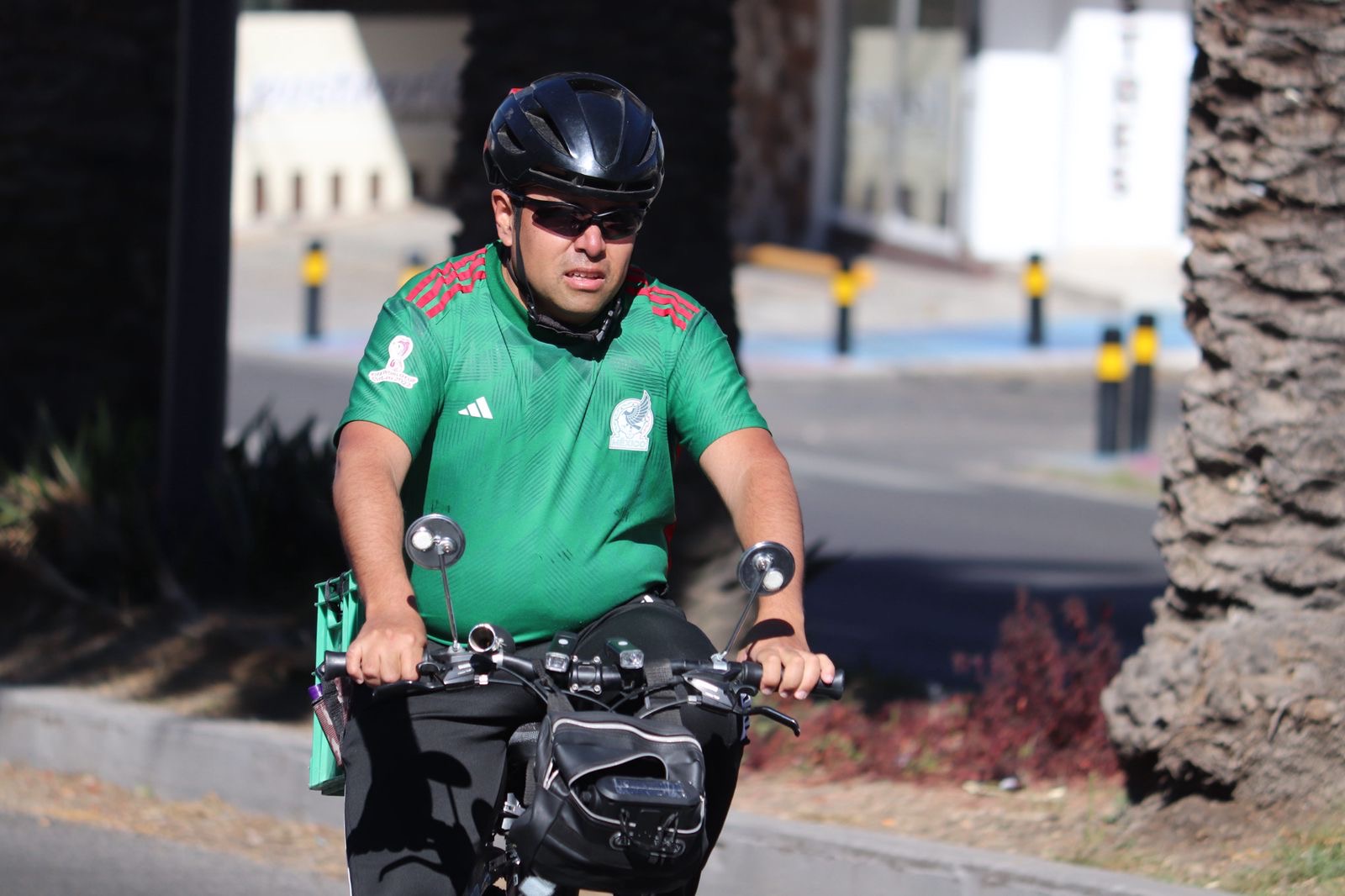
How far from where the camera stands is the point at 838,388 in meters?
18.8

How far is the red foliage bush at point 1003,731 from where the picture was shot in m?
6.15

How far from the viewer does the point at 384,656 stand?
2965 mm

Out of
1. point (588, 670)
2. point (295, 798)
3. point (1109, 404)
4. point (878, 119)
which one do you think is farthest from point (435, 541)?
point (878, 119)

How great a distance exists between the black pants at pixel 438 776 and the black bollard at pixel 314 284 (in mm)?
17304

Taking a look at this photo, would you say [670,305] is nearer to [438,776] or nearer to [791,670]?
[791,670]

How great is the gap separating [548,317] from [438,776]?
0.79 metres

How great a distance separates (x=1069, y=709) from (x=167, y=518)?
367 centimetres

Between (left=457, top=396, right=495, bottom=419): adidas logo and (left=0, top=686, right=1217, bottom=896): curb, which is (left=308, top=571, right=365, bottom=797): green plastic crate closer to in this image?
(left=457, top=396, right=495, bottom=419): adidas logo

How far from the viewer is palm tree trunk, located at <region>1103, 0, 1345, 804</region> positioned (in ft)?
17.3

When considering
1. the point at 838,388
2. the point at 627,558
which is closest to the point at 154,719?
the point at 627,558

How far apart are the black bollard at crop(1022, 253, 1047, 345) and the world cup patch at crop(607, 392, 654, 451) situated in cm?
1769

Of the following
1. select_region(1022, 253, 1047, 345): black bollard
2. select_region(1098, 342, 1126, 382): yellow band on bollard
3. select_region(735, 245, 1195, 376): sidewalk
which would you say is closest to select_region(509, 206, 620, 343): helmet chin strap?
select_region(1098, 342, 1126, 382): yellow band on bollard

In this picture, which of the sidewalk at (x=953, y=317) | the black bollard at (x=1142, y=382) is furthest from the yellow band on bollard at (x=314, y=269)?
the black bollard at (x=1142, y=382)

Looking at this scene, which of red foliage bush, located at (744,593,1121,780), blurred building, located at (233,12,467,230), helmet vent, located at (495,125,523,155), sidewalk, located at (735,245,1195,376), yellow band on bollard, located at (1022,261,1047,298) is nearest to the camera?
Answer: helmet vent, located at (495,125,523,155)
